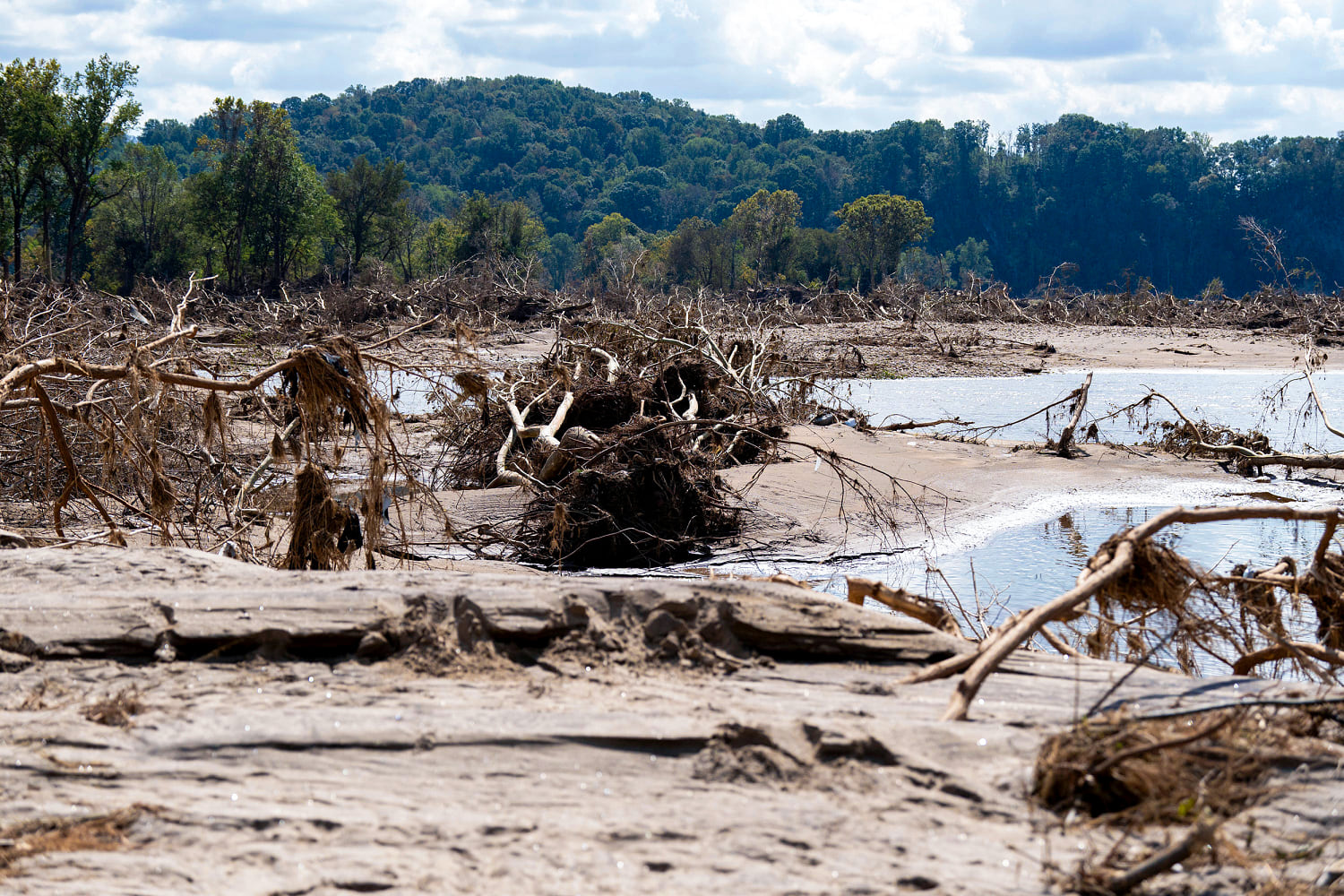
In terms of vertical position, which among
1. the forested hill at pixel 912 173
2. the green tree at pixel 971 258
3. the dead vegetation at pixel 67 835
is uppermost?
the forested hill at pixel 912 173

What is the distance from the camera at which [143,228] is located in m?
50.4

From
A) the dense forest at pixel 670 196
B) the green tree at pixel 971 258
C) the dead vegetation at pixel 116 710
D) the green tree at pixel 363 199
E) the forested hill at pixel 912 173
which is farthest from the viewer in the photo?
the green tree at pixel 971 258

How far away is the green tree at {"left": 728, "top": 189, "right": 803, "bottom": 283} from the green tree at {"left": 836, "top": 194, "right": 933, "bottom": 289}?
171 inches

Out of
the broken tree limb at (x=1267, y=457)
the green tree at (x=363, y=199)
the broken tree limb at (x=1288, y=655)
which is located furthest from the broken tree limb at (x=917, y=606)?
the green tree at (x=363, y=199)

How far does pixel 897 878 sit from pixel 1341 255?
118574mm

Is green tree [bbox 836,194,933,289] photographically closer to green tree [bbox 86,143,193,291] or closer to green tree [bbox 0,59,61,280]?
green tree [bbox 86,143,193,291]

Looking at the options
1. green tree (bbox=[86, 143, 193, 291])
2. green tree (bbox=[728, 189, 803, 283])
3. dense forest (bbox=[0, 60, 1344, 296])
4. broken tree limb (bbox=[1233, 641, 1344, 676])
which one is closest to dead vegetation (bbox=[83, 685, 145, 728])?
broken tree limb (bbox=[1233, 641, 1344, 676])

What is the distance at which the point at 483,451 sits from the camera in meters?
9.58

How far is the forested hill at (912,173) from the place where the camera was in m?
106

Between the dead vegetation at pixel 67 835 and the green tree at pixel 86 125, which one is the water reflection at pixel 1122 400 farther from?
the green tree at pixel 86 125

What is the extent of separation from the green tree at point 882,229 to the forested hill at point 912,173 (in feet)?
146

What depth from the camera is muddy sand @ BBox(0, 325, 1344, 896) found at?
81.7 inches

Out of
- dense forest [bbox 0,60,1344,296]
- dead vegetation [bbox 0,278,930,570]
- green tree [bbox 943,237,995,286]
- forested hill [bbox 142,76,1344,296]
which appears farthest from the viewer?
green tree [bbox 943,237,995,286]

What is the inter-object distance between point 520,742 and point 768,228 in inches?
2802
